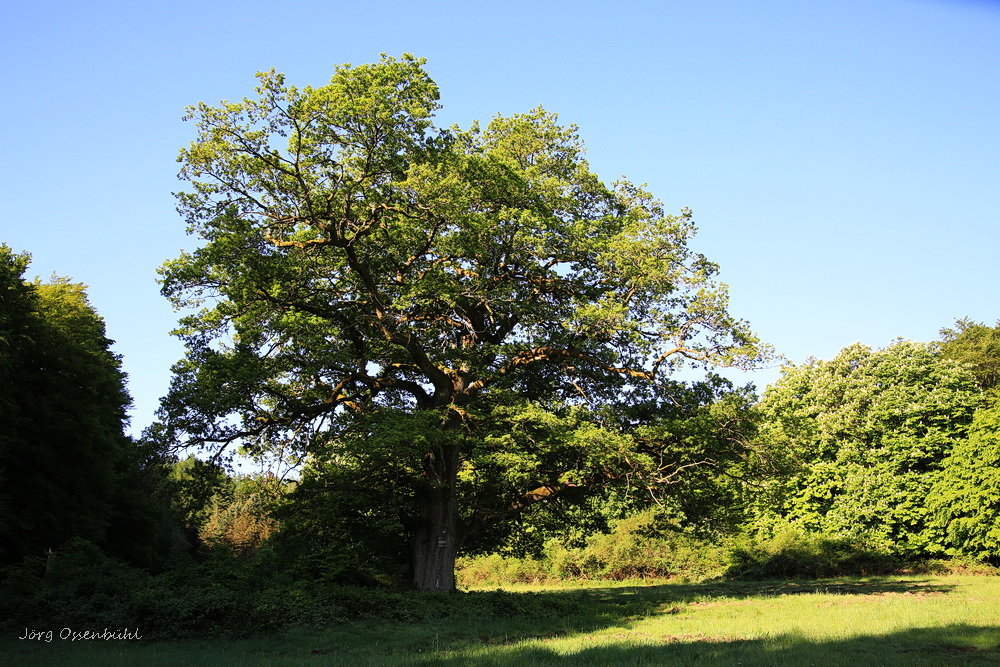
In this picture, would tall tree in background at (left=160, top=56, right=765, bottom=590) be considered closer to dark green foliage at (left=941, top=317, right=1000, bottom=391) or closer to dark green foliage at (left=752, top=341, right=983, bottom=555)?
dark green foliage at (left=752, top=341, right=983, bottom=555)

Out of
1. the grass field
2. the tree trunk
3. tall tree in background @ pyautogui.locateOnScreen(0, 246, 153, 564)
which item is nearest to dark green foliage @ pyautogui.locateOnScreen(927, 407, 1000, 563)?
the grass field

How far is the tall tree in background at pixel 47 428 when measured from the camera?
24578 millimetres

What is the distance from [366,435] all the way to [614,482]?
282 inches

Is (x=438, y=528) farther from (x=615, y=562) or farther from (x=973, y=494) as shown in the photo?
(x=973, y=494)

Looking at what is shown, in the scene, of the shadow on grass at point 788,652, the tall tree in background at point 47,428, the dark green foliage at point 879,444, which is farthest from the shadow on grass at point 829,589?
the tall tree in background at point 47,428

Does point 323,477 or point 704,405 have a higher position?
point 704,405

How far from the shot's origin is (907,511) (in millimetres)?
31688

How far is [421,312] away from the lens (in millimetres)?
21219

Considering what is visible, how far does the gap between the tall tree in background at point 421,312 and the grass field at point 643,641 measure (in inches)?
174

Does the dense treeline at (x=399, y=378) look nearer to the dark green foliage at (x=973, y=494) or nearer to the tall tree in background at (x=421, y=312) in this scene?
the tall tree in background at (x=421, y=312)

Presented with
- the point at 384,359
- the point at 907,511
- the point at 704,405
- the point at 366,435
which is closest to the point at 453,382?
the point at 384,359

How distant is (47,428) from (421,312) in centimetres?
1581

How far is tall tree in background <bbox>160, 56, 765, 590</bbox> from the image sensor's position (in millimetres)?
17625

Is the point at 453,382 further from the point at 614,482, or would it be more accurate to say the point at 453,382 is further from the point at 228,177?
the point at 228,177
